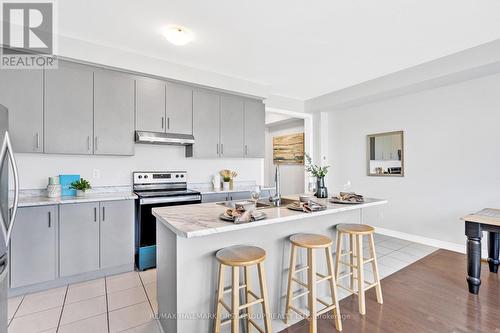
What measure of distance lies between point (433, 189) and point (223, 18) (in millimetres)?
3874

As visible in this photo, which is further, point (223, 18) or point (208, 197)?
point (208, 197)

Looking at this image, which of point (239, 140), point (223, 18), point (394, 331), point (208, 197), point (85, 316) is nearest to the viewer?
point (394, 331)

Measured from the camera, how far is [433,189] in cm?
390

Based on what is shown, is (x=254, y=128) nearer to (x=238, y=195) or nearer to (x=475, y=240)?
(x=238, y=195)

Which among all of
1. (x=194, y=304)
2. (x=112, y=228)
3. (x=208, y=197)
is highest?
(x=208, y=197)

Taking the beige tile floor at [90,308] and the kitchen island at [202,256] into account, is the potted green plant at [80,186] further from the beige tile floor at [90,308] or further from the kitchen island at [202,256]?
the kitchen island at [202,256]

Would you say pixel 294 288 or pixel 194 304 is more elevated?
pixel 194 304

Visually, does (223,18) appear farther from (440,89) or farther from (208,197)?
(440,89)

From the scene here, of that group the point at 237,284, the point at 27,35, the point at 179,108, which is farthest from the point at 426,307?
the point at 27,35

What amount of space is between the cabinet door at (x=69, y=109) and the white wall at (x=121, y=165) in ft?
1.02

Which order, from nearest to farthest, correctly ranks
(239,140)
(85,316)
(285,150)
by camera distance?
1. (85,316)
2. (239,140)
3. (285,150)

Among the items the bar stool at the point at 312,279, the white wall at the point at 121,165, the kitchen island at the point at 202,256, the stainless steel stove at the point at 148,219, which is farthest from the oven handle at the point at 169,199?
the bar stool at the point at 312,279

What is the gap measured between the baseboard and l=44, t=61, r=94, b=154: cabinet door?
4.83 metres

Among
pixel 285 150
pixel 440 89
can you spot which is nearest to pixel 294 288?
pixel 440 89
